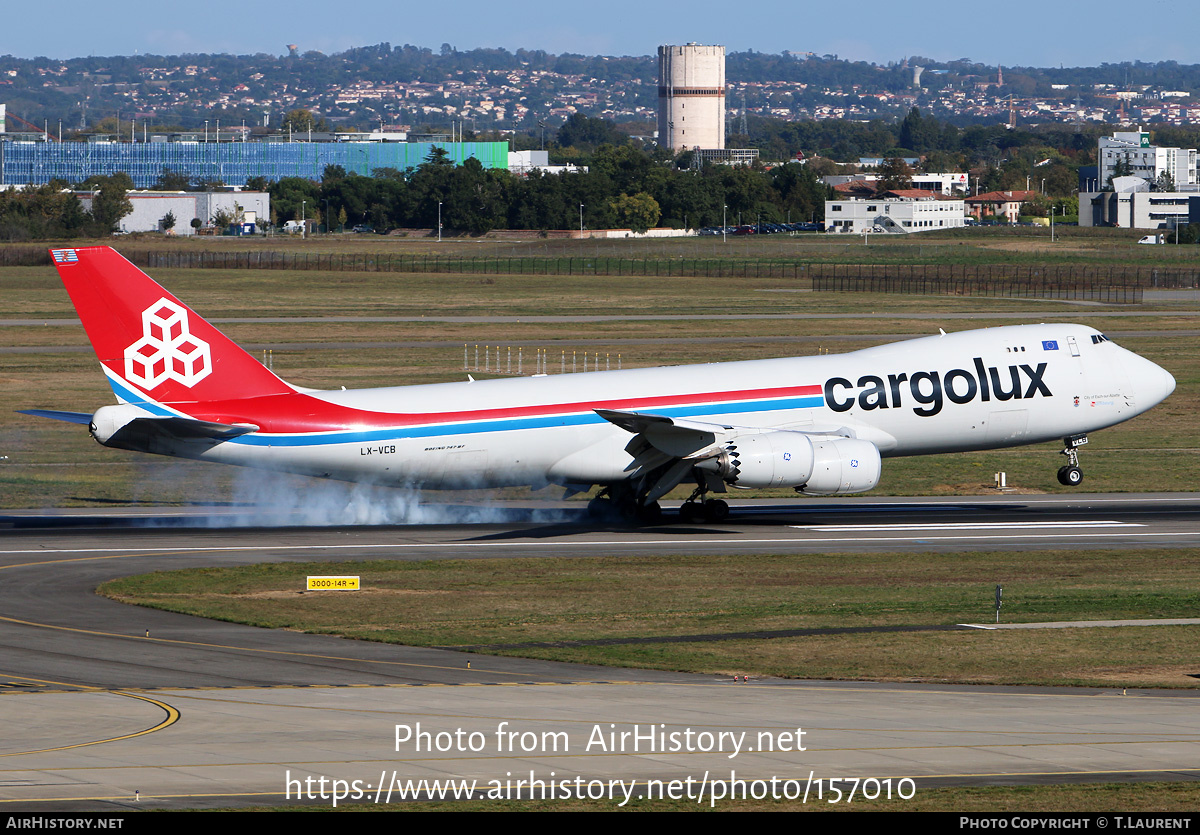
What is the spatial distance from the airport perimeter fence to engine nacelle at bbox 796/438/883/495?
96.6 metres

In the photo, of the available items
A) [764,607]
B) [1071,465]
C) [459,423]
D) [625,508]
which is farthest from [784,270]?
[764,607]

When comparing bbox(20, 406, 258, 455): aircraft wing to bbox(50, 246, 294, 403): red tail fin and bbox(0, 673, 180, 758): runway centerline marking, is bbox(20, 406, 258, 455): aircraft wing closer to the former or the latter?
bbox(50, 246, 294, 403): red tail fin

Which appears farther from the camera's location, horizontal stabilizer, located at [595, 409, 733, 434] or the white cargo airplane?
the white cargo airplane

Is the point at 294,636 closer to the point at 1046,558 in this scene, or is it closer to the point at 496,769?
the point at 496,769

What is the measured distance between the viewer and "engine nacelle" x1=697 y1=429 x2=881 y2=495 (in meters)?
40.6

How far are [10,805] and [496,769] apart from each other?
5.94 metres

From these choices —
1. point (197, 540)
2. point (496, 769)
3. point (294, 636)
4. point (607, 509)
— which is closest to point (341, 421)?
point (197, 540)

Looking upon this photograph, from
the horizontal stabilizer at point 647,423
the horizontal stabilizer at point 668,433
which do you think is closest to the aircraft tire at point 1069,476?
the horizontal stabilizer at point 668,433

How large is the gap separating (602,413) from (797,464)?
5551 mm

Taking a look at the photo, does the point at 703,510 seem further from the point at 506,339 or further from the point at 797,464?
the point at 506,339

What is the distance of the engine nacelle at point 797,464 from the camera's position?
40625mm

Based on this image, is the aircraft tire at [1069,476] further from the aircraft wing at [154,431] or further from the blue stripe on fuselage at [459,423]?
the aircraft wing at [154,431]

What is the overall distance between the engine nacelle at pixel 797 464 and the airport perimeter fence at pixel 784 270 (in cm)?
9676

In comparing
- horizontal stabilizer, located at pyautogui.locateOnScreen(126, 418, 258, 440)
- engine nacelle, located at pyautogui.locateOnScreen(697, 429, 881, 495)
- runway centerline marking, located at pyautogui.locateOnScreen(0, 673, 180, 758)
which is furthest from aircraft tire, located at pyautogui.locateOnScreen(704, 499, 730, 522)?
runway centerline marking, located at pyautogui.locateOnScreen(0, 673, 180, 758)
